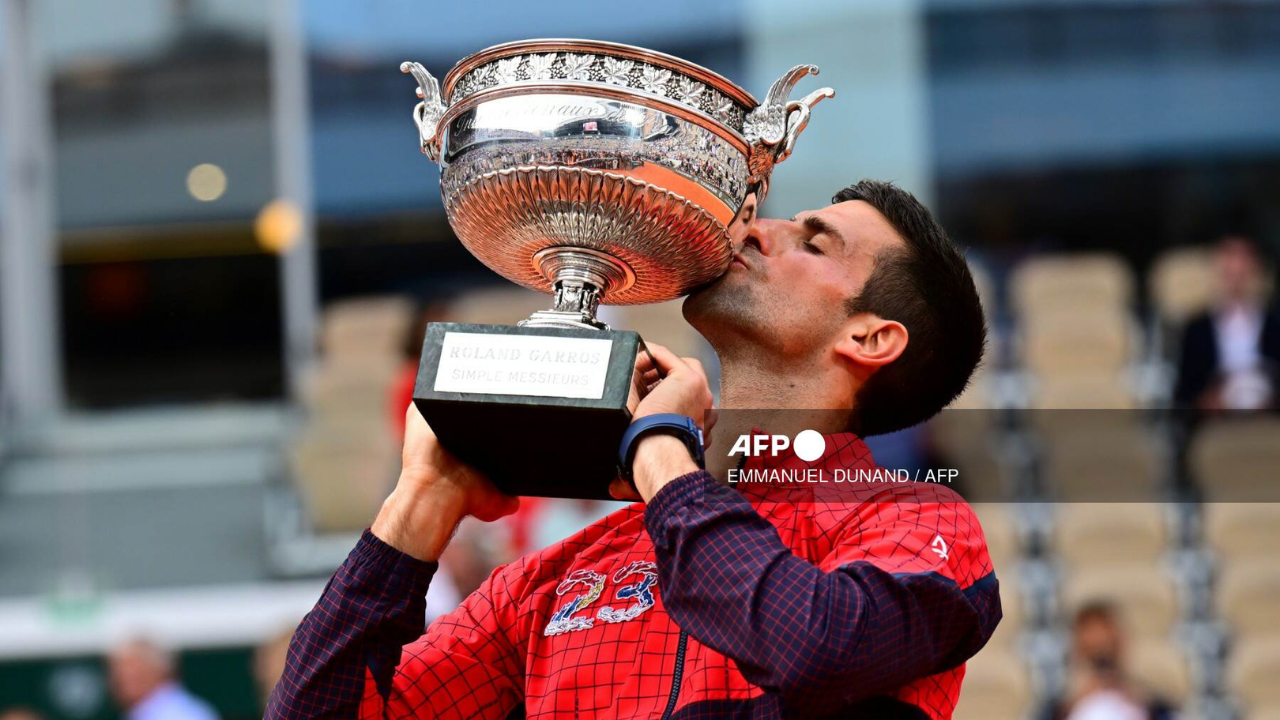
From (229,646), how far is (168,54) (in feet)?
11.5

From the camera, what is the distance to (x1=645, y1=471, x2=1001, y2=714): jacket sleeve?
59.4 inches

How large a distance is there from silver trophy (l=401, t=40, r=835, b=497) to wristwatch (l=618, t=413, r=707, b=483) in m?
0.02

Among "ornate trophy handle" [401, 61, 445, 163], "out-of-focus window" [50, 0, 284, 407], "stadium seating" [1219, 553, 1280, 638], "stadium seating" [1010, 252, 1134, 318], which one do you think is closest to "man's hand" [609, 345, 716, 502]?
"ornate trophy handle" [401, 61, 445, 163]

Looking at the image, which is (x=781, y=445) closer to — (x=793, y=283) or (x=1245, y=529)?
(x=793, y=283)

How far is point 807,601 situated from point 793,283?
0.55m

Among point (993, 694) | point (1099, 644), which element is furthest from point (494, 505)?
point (993, 694)

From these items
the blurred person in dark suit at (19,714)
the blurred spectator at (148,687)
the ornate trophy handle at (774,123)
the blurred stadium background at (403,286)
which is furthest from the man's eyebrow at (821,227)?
the blurred person in dark suit at (19,714)

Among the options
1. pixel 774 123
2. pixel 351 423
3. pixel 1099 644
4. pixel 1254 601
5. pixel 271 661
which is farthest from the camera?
pixel 351 423

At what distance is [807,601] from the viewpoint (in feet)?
4.96

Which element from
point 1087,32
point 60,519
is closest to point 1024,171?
point 1087,32

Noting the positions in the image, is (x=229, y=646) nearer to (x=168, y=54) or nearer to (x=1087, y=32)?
(x=168, y=54)

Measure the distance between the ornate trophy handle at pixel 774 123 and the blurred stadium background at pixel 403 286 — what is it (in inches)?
129

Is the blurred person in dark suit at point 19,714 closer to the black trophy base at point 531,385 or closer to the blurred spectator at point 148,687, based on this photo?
the blurred spectator at point 148,687

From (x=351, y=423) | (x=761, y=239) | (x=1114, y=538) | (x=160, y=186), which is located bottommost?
(x=761, y=239)
